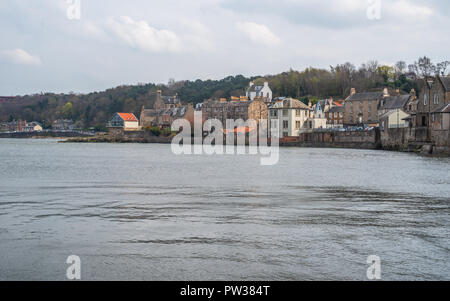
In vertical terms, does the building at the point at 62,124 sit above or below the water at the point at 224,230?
above

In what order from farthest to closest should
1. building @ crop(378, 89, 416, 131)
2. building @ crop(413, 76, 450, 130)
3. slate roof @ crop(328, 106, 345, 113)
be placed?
slate roof @ crop(328, 106, 345, 113), building @ crop(378, 89, 416, 131), building @ crop(413, 76, 450, 130)

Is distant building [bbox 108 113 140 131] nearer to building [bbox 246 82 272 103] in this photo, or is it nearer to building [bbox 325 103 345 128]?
building [bbox 246 82 272 103]

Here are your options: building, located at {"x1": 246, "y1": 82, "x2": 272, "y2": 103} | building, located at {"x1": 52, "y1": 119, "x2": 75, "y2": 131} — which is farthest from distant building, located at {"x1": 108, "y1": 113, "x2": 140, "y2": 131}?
building, located at {"x1": 52, "y1": 119, "x2": 75, "y2": 131}

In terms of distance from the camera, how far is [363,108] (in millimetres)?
76750

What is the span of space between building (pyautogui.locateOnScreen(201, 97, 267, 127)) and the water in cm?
6236

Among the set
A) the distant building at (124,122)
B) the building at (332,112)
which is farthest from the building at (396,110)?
the distant building at (124,122)

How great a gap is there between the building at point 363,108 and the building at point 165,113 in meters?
33.3

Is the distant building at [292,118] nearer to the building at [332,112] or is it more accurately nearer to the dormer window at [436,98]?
the building at [332,112]

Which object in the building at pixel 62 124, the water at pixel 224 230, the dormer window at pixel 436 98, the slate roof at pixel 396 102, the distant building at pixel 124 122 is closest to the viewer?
the water at pixel 224 230

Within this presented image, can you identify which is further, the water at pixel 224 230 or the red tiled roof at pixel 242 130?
the red tiled roof at pixel 242 130

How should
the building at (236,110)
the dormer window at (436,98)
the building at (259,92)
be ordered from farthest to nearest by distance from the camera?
the building at (259,92)
the building at (236,110)
the dormer window at (436,98)

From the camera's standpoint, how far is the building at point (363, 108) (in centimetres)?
7531

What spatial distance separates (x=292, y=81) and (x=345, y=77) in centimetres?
1245

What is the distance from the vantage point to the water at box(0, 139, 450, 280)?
340 inches
